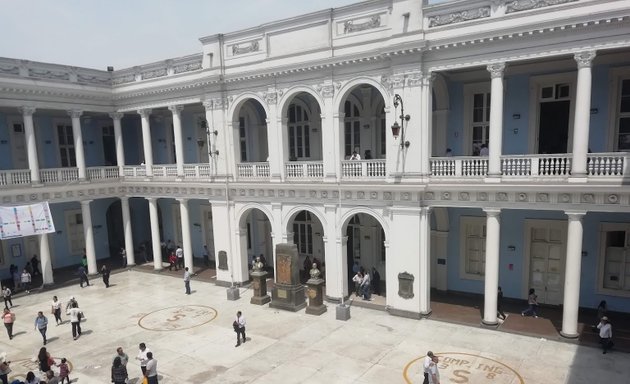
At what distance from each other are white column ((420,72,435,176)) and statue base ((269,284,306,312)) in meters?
7.56

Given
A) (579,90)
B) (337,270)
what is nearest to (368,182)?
(337,270)

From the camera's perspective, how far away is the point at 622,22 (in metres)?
13.2

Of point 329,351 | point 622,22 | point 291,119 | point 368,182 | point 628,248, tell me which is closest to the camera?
point 622,22

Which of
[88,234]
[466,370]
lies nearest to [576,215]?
[466,370]

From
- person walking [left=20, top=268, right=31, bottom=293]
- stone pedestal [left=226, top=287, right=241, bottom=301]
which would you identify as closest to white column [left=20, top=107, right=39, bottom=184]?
person walking [left=20, top=268, right=31, bottom=293]

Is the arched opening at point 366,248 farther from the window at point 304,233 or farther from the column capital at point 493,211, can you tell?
the column capital at point 493,211

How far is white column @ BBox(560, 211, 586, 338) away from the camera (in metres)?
14.8

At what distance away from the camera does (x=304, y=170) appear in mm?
20219

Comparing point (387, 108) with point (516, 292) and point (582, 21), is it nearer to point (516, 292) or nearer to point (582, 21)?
point (582, 21)

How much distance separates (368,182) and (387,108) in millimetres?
3139

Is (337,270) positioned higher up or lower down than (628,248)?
lower down

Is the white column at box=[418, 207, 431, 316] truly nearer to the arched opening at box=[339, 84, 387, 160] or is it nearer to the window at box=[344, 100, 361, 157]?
the arched opening at box=[339, 84, 387, 160]

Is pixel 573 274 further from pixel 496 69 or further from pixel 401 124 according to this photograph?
pixel 401 124

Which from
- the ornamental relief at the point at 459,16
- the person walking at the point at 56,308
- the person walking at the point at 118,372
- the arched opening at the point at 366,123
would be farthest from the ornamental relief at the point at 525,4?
the person walking at the point at 56,308
